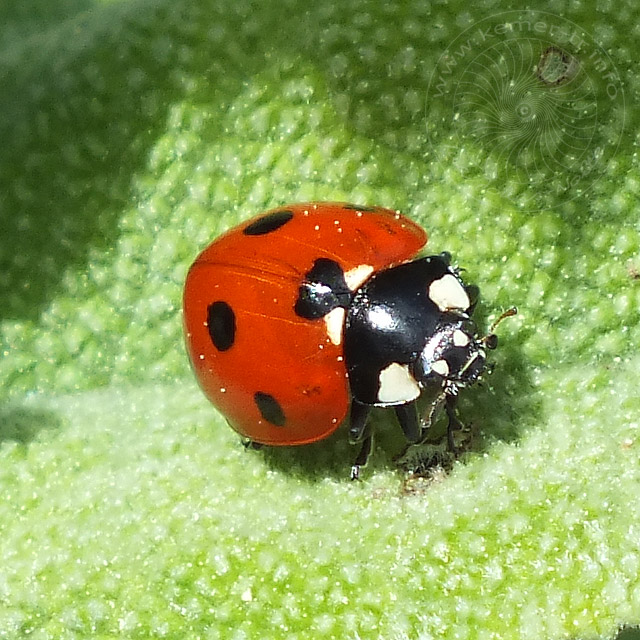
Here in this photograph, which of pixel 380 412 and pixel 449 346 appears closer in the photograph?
pixel 449 346

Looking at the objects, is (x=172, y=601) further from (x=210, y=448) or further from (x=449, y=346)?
(x=449, y=346)

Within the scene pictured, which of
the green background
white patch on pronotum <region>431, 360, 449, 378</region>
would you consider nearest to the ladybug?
white patch on pronotum <region>431, 360, 449, 378</region>

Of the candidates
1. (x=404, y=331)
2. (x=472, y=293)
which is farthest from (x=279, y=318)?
(x=472, y=293)

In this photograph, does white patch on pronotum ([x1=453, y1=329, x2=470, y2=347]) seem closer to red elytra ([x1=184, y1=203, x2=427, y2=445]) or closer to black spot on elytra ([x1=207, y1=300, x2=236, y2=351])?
red elytra ([x1=184, y1=203, x2=427, y2=445])

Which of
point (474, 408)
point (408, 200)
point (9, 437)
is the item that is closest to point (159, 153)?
point (408, 200)

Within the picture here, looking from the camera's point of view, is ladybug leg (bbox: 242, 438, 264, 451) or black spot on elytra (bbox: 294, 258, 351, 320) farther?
ladybug leg (bbox: 242, 438, 264, 451)

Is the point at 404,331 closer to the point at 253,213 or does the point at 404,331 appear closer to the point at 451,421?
the point at 451,421

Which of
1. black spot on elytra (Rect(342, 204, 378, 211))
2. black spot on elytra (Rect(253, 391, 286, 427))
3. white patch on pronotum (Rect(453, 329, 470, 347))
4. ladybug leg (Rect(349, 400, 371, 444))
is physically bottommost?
ladybug leg (Rect(349, 400, 371, 444))

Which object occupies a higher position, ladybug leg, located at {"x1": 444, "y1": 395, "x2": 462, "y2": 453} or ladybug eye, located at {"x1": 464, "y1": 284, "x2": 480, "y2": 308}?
ladybug eye, located at {"x1": 464, "y1": 284, "x2": 480, "y2": 308}

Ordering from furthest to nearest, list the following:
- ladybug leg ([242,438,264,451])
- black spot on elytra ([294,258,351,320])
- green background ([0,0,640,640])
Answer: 1. ladybug leg ([242,438,264,451])
2. black spot on elytra ([294,258,351,320])
3. green background ([0,0,640,640])
